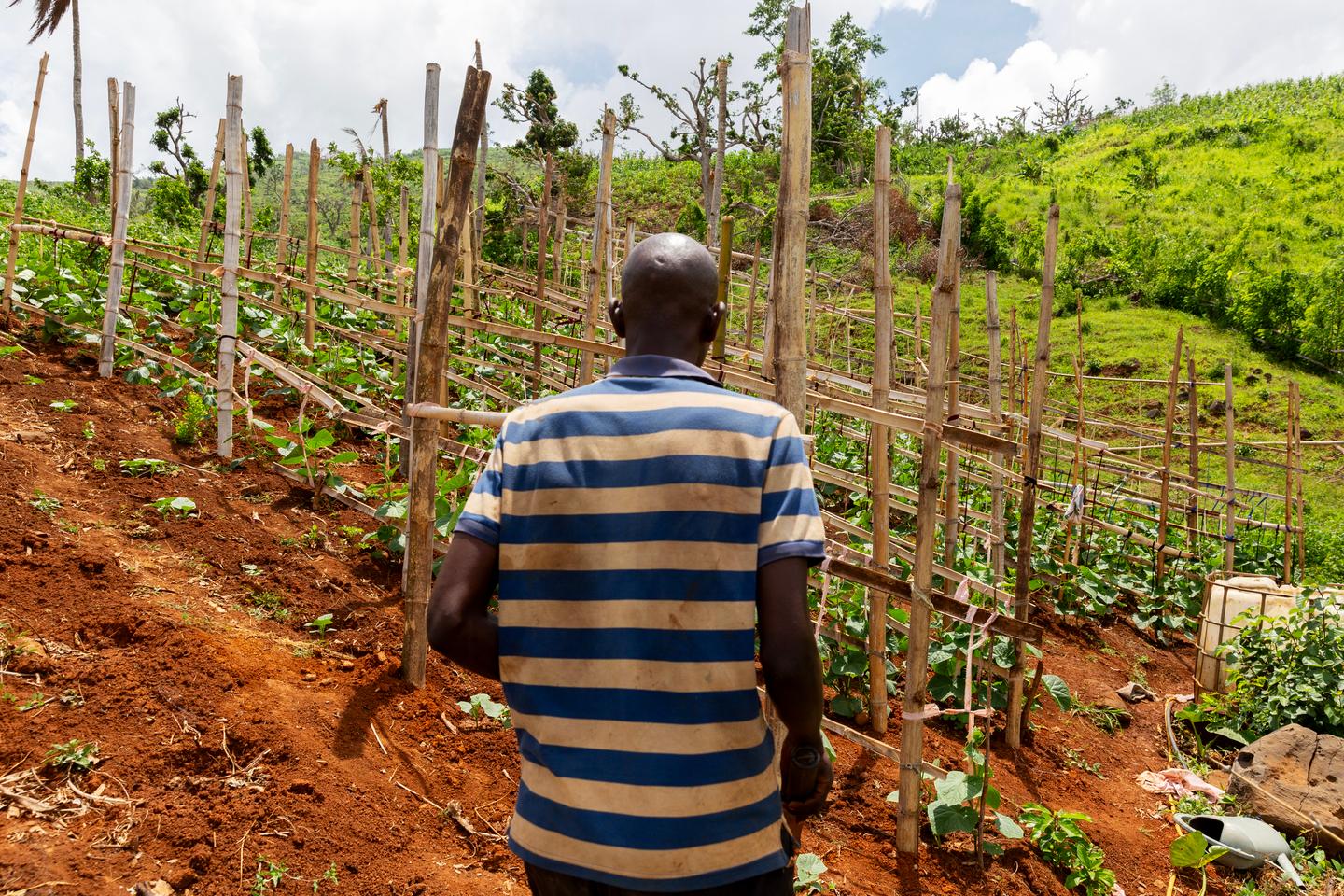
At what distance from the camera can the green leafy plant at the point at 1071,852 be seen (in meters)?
3.61

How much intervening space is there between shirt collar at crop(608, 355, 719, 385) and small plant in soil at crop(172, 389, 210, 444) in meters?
4.96

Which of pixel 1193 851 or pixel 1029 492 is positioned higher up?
pixel 1029 492

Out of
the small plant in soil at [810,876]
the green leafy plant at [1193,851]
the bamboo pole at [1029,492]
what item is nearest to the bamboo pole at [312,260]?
the bamboo pole at [1029,492]

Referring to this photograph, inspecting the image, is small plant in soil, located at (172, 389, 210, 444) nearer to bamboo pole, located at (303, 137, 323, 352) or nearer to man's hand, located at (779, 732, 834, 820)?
bamboo pole, located at (303, 137, 323, 352)

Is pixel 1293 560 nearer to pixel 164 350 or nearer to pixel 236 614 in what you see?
pixel 236 614

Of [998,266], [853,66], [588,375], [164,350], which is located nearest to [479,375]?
[164,350]

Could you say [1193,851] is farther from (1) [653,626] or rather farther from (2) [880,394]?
(1) [653,626]

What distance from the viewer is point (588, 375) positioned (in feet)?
16.0

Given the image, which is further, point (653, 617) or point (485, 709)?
point (485, 709)

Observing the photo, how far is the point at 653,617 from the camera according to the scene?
4.22 feet

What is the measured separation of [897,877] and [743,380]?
2.01 m

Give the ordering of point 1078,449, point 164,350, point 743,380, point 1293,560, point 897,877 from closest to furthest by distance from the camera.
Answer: point 897,877, point 743,380, point 164,350, point 1078,449, point 1293,560

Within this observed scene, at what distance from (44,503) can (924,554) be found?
4.09 m

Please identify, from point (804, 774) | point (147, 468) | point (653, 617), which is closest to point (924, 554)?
point (804, 774)
